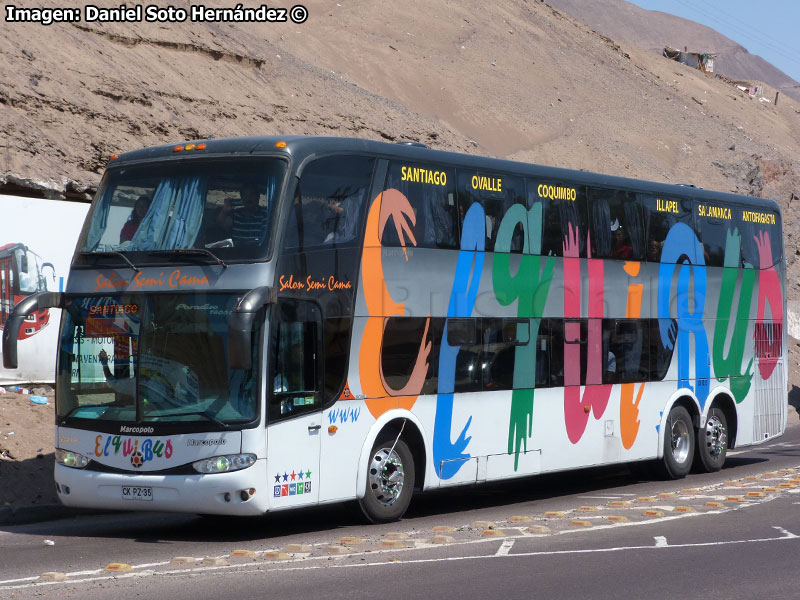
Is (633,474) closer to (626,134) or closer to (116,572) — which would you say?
(116,572)

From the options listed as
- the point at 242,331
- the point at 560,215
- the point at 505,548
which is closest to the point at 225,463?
the point at 242,331

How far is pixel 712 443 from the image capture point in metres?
17.7

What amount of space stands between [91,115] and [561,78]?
40.8 metres

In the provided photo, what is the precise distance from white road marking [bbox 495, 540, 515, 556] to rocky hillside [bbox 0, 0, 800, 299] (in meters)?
12.5

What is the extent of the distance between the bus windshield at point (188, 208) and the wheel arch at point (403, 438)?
7.63ft

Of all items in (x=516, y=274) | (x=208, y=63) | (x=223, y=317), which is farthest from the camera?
(x=208, y=63)

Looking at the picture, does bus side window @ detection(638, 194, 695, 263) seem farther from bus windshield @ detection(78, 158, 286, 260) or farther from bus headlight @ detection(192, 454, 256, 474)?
bus headlight @ detection(192, 454, 256, 474)

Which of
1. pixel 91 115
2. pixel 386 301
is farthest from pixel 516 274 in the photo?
pixel 91 115

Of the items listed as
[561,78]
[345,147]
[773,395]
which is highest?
[561,78]

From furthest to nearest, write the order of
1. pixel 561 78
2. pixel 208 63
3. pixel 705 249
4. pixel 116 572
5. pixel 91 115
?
pixel 561 78, pixel 208 63, pixel 91 115, pixel 705 249, pixel 116 572

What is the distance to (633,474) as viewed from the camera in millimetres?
17938

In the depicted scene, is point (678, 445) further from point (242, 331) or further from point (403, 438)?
point (242, 331)

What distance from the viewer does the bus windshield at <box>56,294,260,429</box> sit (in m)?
10.9

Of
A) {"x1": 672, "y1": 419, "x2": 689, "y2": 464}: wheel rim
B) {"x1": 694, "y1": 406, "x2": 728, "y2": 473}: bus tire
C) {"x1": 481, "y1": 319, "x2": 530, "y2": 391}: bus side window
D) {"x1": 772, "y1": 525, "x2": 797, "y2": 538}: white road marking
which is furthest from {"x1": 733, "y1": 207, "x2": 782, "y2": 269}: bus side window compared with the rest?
{"x1": 772, "y1": 525, "x2": 797, "y2": 538}: white road marking
